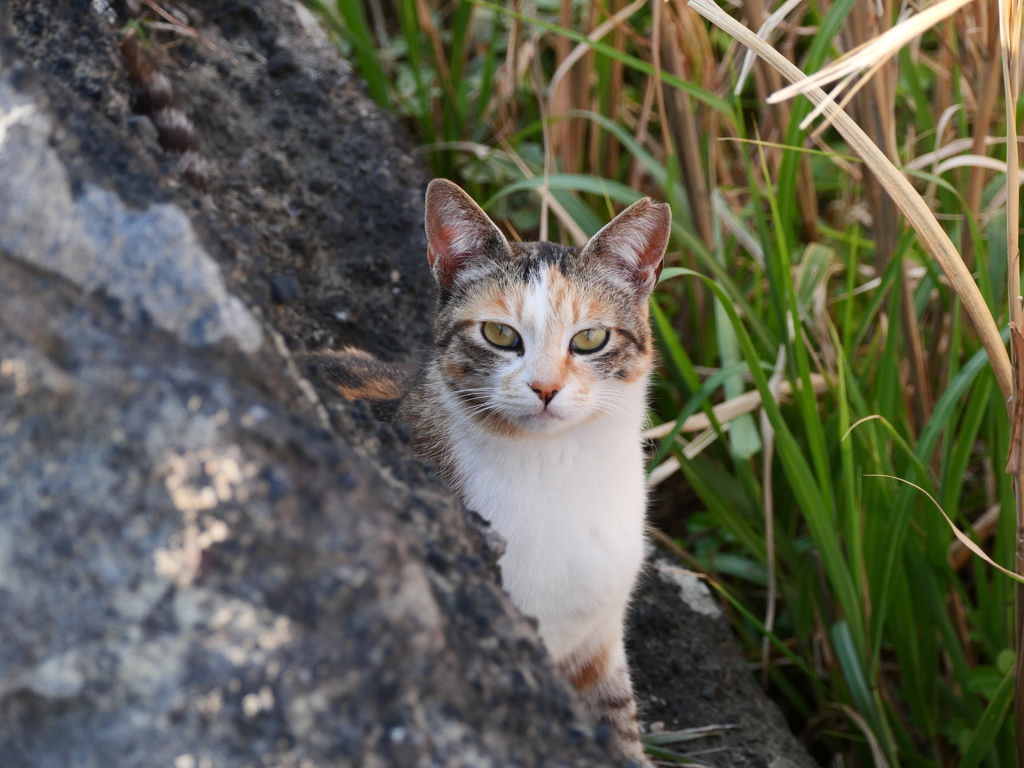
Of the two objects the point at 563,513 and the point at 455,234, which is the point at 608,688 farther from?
the point at 455,234

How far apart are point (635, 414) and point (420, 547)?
0.92 metres

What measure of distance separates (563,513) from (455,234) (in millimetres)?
662

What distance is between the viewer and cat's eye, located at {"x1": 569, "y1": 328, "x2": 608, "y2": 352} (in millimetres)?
1798

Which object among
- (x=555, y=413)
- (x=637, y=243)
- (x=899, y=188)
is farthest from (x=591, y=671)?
(x=899, y=188)

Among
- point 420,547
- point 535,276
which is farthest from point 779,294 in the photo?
point 420,547

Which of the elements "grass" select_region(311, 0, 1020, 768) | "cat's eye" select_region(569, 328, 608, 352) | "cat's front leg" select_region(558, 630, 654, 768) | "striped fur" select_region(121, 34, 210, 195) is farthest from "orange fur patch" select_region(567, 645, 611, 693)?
"striped fur" select_region(121, 34, 210, 195)

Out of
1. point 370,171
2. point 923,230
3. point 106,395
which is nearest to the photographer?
point 106,395

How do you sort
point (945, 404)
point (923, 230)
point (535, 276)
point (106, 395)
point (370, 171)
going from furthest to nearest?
1. point (370, 171)
2. point (945, 404)
3. point (535, 276)
4. point (923, 230)
5. point (106, 395)

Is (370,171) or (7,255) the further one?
(370,171)

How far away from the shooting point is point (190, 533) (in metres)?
0.86

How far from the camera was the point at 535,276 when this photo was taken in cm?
182

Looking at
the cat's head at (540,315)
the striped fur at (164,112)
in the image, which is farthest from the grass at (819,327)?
the striped fur at (164,112)

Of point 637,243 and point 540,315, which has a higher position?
point 637,243

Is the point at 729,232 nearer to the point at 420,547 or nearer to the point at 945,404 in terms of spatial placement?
the point at 945,404
